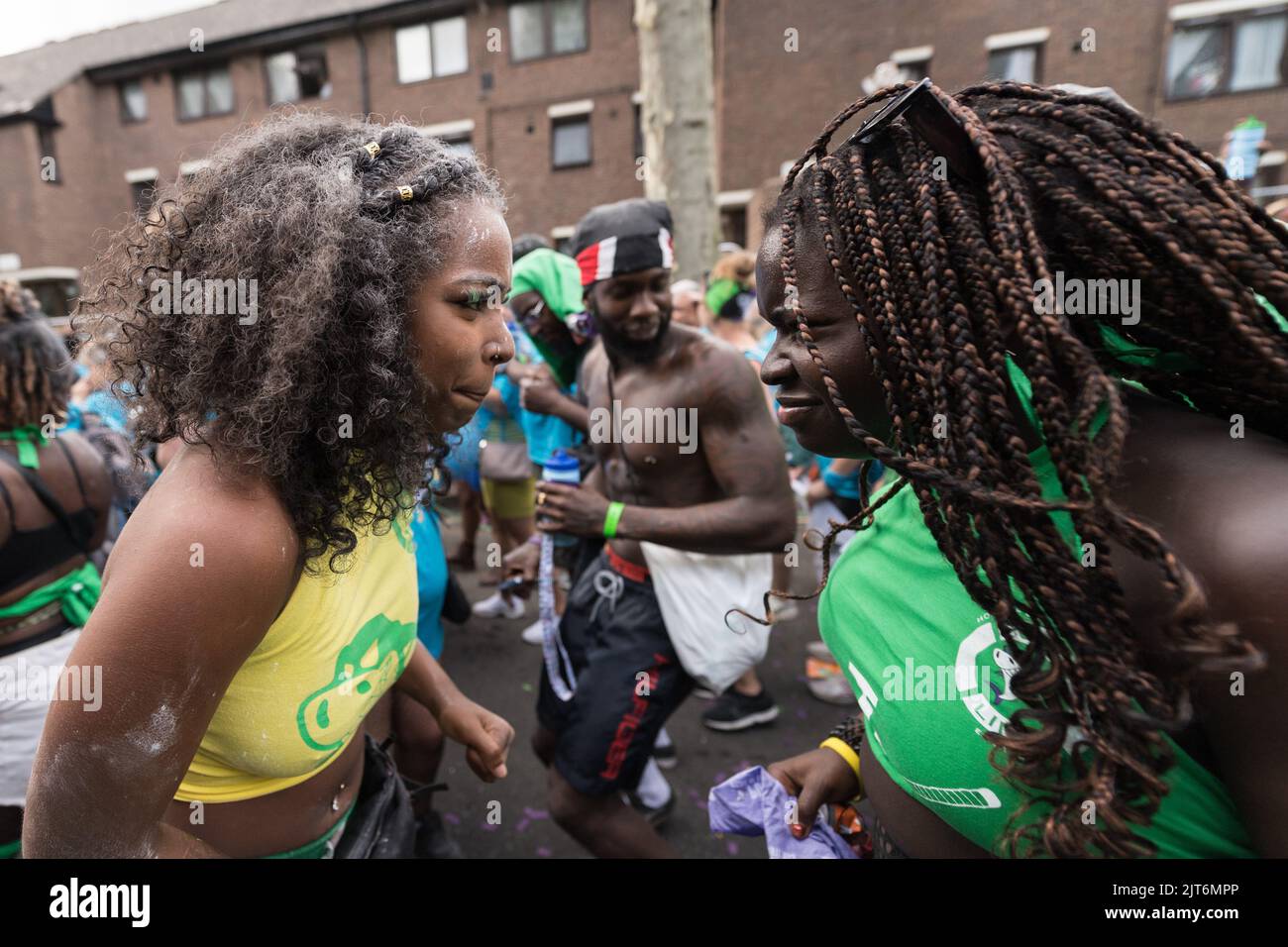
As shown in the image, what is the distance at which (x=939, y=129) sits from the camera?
96 cm

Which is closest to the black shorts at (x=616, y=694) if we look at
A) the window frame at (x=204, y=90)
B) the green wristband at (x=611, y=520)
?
the green wristband at (x=611, y=520)

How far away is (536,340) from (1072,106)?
332cm

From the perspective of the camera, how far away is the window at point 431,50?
16061 mm

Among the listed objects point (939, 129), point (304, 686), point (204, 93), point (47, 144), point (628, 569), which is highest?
point (204, 93)

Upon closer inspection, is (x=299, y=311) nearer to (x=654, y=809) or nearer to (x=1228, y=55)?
(x=654, y=809)

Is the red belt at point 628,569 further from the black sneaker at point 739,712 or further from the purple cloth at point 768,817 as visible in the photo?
the black sneaker at point 739,712

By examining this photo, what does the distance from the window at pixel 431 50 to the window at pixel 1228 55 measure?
1440cm

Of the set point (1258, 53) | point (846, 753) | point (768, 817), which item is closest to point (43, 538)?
point (768, 817)

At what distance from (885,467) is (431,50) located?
19.0 meters

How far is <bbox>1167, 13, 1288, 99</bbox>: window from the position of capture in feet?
38.9

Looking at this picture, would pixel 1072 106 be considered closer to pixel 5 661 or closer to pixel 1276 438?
pixel 1276 438

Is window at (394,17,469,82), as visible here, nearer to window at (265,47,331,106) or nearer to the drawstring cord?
window at (265,47,331,106)

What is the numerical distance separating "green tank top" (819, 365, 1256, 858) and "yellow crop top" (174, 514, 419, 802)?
927 millimetres

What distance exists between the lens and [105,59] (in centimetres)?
1867
